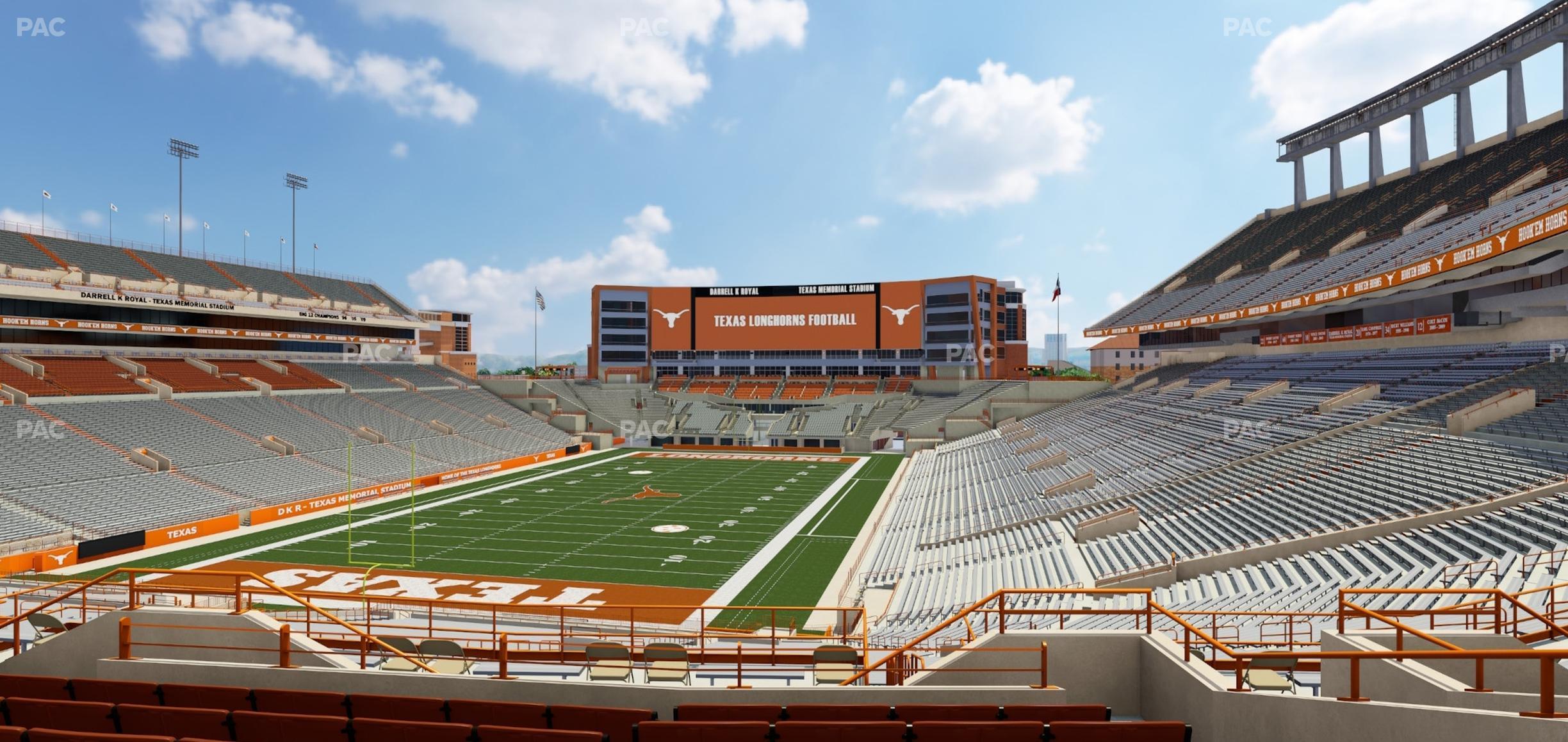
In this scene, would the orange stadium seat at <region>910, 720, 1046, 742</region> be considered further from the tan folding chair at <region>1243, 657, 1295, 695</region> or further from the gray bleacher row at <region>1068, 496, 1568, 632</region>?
the gray bleacher row at <region>1068, 496, 1568, 632</region>

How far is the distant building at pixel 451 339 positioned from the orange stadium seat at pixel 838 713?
336 ft

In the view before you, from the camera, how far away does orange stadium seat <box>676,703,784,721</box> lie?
7148 millimetres

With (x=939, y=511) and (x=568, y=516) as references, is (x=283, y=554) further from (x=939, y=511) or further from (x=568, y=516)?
(x=939, y=511)

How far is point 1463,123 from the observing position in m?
40.6

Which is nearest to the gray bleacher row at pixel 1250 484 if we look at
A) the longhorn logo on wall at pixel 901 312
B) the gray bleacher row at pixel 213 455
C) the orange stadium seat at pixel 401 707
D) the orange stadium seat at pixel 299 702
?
the orange stadium seat at pixel 401 707

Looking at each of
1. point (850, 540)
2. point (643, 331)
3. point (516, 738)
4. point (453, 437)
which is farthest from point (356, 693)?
point (643, 331)

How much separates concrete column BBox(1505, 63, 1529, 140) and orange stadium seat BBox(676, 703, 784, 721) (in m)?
49.9

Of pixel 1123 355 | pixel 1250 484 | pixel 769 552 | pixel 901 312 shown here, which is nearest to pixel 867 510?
pixel 769 552

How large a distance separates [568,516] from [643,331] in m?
43.7

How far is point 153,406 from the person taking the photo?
38.8m

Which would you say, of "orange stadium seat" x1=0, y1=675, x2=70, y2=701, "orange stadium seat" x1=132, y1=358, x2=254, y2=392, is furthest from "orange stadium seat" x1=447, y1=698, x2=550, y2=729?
"orange stadium seat" x1=132, y1=358, x2=254, y2=392

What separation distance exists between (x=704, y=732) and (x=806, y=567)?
19159 mm

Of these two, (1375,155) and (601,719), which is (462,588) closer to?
(601,719)

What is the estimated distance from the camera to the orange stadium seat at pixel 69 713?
741 cm
